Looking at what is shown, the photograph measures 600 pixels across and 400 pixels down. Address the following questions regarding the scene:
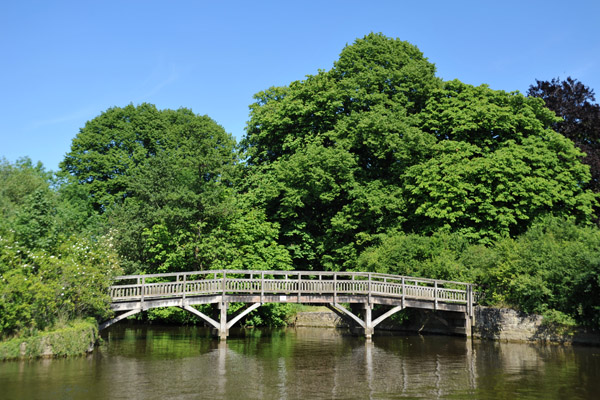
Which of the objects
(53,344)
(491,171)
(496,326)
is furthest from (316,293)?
(491,171)

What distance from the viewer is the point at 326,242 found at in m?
36.6

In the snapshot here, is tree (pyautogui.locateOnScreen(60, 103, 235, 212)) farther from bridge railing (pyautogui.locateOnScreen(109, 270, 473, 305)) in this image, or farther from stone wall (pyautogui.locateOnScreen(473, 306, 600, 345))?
stone wall (pyautogui.locateOnScreen(473, 306, 600, 345))

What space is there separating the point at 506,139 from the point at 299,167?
13.3m

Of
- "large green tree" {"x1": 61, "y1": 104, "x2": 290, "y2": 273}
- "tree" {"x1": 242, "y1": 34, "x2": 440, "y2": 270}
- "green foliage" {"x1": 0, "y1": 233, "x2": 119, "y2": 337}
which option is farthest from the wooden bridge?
"tree" {"x1": 242, "y1": 34, "x2": 440, "y2": 270}

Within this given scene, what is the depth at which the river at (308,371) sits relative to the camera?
14.3 metres

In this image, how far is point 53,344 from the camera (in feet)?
63.3

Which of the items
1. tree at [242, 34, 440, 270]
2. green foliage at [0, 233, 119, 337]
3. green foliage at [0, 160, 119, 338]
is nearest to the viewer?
green foliage at [0, 233, 119, 337]

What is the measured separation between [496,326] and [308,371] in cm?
1266

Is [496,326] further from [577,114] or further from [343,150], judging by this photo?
[577,114]

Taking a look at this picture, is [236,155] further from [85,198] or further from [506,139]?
[506,139]

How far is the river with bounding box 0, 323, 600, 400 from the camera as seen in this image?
14258 millimetres

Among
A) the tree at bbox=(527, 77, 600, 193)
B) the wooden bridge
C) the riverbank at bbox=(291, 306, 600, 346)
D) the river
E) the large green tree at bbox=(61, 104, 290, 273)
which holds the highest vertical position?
the tree at bbox=(527, 77, 600, 193)

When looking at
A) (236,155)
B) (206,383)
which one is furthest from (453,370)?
(236,155)

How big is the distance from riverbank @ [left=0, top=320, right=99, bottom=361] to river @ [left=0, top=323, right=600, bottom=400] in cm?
61
